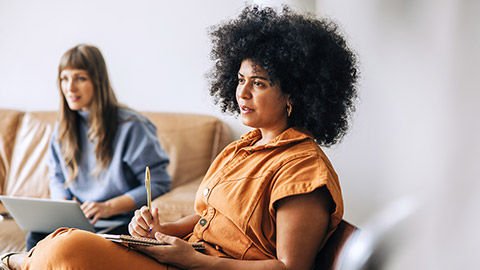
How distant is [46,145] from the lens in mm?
2627

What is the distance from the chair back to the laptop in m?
0.88

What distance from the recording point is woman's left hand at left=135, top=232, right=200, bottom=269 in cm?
106

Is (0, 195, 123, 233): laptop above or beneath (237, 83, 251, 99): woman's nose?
beneath

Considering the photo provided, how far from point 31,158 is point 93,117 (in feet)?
2.48

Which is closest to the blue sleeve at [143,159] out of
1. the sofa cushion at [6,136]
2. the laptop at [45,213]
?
the laptop at [45,213]

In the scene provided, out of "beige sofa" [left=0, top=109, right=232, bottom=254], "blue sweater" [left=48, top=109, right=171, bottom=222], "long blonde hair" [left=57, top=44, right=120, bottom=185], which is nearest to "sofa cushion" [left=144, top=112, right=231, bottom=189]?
"beige sofa" [left=0, top=109, right=232, bottom=254]

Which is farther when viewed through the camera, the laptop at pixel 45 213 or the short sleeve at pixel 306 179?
the laptop at pixel 45 213

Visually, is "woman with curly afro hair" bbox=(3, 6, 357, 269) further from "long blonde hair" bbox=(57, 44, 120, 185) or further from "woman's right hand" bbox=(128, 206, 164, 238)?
"long blonde hair" bbox=(57, 44, 120, 185)

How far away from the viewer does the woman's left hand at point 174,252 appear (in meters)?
1.06

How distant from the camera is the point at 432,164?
281mm

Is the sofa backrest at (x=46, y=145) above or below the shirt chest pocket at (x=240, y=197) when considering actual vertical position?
below

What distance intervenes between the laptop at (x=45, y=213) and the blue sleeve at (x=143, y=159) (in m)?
0.22

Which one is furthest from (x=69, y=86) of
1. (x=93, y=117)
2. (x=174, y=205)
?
(x=174, y=205)

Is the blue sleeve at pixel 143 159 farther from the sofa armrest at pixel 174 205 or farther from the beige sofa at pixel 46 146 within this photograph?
the beige sofa at pixel 46 146
